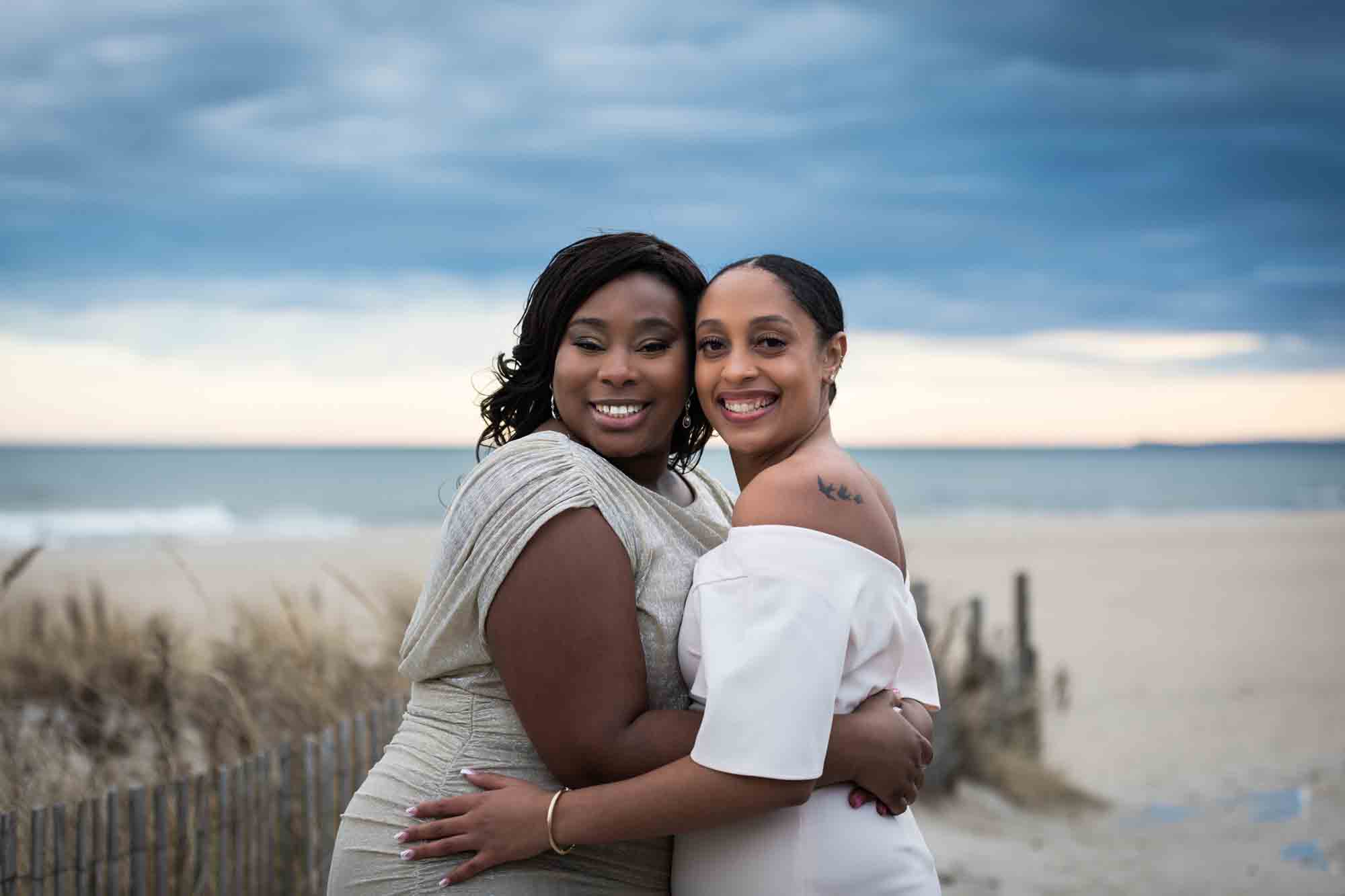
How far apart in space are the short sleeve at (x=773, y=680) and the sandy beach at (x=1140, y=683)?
3809mm

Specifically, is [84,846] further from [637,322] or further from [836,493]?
Answer: [836,493]

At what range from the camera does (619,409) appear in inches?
112

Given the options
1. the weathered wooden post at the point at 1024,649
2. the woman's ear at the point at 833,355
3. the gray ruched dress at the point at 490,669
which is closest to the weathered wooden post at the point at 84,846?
the gray ruched dress at the point at 490,669

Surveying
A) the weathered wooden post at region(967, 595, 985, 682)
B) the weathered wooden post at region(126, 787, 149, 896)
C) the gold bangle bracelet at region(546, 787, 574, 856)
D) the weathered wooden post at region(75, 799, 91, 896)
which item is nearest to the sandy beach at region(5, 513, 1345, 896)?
the weathered wooden post at region(967, 595, 985, 682)

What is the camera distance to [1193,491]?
194 ft

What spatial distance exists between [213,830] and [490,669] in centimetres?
237

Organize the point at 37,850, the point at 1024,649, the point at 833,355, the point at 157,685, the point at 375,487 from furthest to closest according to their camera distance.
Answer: the point at 375,487 → the point at 1024,649 → the point at 157,685 → the point at 37,850 → the point at 833,355

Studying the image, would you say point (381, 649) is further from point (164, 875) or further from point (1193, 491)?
point (1193, 491)

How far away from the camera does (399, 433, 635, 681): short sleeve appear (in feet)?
8.00

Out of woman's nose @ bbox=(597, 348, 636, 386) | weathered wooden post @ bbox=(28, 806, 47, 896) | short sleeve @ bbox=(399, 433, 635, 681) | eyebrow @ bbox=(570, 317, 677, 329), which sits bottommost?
weathered wooden post @ bbox=(28, 806, 47, 896)

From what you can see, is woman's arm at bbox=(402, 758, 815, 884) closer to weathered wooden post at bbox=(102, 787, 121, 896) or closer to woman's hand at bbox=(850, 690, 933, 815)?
woman's hand at bbox=(850, 690, 933, 815)

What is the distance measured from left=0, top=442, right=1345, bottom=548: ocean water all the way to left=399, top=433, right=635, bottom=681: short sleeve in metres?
24.7

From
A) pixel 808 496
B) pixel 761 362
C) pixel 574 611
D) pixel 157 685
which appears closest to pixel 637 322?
pixel 761 362

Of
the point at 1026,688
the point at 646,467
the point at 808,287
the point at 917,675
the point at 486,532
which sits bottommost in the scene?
the point at 1026,688
